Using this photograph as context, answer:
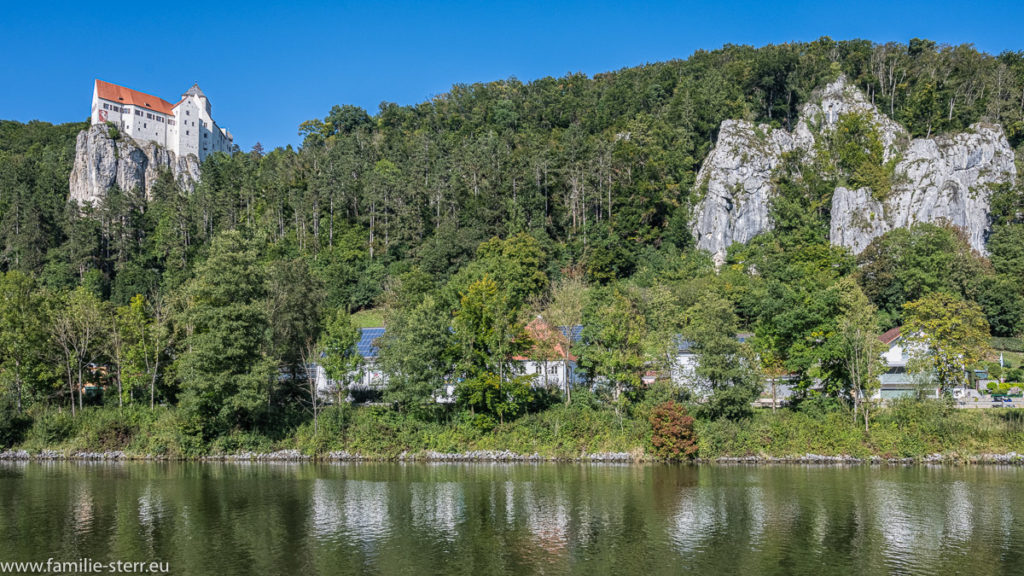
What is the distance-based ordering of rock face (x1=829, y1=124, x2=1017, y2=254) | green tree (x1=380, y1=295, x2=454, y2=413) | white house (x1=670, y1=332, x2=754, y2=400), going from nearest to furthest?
1. white house (x1=670, y1=332, x2=754, y2=400)
2. green tree (x1=380, y1=295, x2=454, y2=413)
3. rock face (x1=829, y1=124, x2=1017, y2=254)

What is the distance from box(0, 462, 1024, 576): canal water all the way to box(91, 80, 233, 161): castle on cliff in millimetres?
108231

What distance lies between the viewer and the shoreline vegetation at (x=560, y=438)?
42906mm

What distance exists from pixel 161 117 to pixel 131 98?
19.6ft

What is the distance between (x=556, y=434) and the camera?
45.7 m

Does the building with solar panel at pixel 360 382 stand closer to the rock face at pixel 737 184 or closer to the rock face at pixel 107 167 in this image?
the rock face at pixel 737 184

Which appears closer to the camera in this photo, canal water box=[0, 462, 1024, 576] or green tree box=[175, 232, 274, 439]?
canal water box=[0, 462, 1024, 576]

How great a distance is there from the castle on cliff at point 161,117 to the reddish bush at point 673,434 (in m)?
123

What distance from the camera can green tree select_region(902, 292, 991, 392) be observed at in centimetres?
4897

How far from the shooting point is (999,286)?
7019 cm

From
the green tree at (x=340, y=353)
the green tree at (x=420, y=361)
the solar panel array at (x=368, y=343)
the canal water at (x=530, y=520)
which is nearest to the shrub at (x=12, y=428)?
the canal water at (x=530, y=520)

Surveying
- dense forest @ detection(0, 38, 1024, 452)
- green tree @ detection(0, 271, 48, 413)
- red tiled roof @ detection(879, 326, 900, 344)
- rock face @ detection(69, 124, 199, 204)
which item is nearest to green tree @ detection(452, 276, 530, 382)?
dense forest @ detection(0, 38, 1024, 452)

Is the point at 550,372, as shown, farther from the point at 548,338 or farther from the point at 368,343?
the point at 368,343

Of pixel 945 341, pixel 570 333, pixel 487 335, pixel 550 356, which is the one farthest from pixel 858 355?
pixel 487 335

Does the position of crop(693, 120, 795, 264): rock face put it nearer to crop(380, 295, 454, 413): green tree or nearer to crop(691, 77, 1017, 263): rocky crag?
crop(691, 77, 1017, 263): rocky crag
